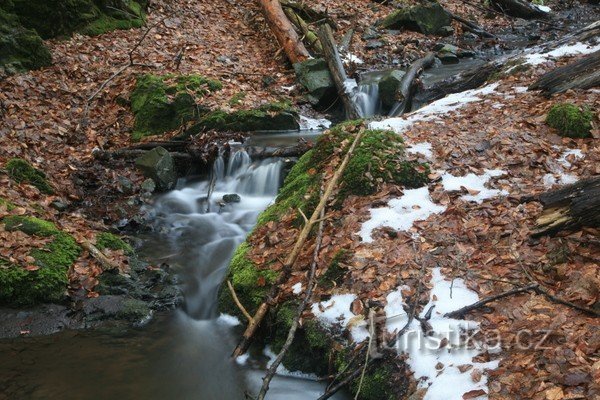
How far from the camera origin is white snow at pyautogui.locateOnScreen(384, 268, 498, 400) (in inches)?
131

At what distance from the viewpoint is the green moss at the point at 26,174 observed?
680cm

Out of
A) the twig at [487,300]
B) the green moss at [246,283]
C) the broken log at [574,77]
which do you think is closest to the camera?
the twig at [487,300]

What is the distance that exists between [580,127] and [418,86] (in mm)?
5391

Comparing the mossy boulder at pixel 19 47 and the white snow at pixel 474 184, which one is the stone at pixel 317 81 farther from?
the white snow at pixel 474 184

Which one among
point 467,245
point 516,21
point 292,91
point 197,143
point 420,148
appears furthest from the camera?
point 516,21

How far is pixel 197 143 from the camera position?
902 cm

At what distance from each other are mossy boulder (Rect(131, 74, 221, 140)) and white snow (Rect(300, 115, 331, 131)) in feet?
7.35

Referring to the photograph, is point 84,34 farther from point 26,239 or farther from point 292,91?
point 26,239

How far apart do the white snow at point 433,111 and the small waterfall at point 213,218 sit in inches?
98.8

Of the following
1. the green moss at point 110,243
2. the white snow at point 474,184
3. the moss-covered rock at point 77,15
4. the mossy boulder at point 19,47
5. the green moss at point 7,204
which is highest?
the moss-covered rock at point 77,15

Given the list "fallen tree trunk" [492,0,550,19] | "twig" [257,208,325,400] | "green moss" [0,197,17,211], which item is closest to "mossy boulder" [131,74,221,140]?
"green moss" [0,197,17,211]

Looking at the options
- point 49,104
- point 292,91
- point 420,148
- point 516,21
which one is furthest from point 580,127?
point 516,21

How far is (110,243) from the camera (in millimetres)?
6340

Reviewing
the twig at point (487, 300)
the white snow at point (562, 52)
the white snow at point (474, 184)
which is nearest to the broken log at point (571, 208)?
the white snow at point (474, 184)
